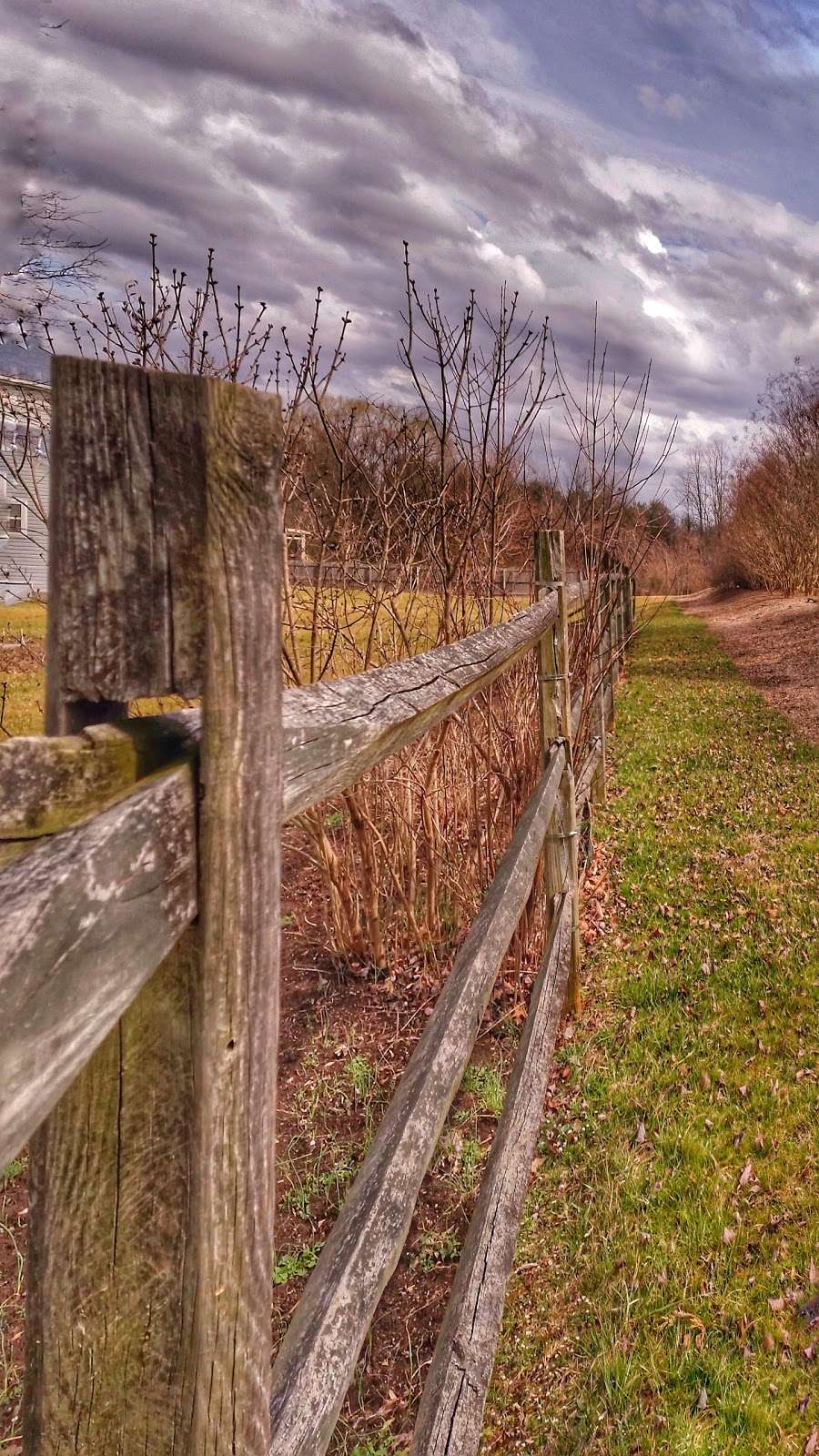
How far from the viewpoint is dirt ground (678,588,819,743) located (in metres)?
13.2

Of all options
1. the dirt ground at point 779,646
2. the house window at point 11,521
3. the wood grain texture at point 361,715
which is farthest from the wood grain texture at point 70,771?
the dirt ground at point 779,646

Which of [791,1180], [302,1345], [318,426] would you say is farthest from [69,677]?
[318,426]

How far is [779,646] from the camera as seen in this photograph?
1994 cm

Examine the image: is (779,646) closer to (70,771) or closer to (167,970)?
(167,970)

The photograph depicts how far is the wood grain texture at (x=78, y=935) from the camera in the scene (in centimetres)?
61

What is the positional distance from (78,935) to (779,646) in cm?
2111

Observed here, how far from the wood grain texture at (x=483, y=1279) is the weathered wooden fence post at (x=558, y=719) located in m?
0.87

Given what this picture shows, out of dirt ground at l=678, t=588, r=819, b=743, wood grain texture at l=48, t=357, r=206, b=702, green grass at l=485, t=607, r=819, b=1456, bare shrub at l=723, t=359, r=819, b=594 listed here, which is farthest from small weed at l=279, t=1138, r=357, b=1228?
bare shrub at l=723, t=359, r=819, b=594

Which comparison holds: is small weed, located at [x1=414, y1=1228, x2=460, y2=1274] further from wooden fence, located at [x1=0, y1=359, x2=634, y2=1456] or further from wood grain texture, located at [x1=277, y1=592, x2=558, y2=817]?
wooden fence, located at [x1=0, y1=359, x2=634, y2=1456]

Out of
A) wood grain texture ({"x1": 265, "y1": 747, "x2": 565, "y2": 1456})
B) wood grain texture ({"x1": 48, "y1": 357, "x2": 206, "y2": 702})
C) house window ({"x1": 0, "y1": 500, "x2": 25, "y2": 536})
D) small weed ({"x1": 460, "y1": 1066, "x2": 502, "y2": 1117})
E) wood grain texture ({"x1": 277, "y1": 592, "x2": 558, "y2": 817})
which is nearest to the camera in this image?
wood grain texture ({"x1": 48, "y1": 357, "x2": 206, "y2": 702})

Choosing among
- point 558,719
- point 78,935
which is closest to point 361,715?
A: point 78,935

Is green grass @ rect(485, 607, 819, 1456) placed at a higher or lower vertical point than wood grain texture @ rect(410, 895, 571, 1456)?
lower

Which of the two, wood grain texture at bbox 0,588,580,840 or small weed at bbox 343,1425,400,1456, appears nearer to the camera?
wood grain texture at bbox 0,588,580,840

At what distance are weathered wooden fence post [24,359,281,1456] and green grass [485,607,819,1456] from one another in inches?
78.5
